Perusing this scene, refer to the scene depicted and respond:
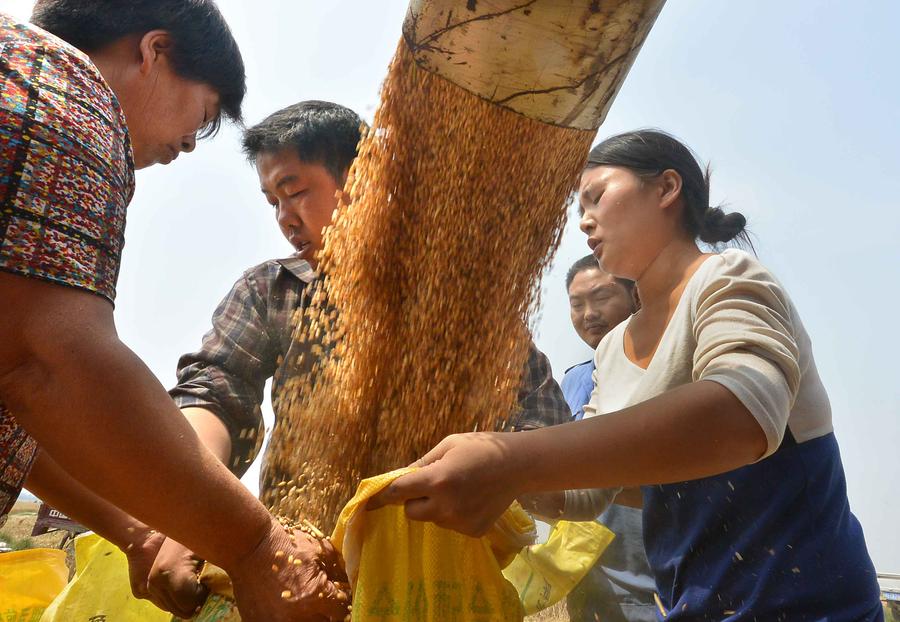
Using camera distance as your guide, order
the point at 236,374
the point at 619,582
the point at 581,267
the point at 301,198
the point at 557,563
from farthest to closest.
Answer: the point at 581,267, the point at 619,582, the point at 557,563, the point at 301,198, the point at 236,374

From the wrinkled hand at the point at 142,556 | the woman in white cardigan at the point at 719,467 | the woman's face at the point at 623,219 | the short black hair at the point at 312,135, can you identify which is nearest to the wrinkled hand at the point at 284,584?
the woman in white cardigan at the point at 719,467

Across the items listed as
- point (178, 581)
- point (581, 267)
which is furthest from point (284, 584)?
point (581, 267)

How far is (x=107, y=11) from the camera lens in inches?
63.0

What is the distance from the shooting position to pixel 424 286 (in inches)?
66.2

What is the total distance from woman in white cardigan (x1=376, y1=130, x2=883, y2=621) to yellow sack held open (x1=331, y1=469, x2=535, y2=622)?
0.18ft

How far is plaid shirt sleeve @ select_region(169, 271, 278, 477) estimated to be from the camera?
2.12 metres

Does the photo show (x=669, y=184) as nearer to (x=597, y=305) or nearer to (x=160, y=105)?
(x=160, y=105)

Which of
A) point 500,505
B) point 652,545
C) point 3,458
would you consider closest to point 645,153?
point 652,545

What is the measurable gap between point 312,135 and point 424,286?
1.03m

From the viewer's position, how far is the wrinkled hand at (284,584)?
4.31 feet

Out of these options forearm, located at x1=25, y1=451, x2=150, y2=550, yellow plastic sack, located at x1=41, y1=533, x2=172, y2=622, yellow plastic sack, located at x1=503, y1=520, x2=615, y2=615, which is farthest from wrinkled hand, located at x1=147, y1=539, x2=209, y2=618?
yellow plastic sack, located at x1=503, y1=520, x2=615, y2=615

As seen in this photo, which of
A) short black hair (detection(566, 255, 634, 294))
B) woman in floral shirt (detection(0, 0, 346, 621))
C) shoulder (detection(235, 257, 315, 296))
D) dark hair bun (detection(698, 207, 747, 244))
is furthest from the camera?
short black hair (detection(566, 255, 634, 294))

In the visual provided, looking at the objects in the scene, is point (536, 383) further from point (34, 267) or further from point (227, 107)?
point (34, 267)

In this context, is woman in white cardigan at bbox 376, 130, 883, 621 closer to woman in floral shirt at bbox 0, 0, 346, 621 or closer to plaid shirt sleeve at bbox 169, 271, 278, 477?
woman in floral shirt at bbox 0, 0, 346, 621
